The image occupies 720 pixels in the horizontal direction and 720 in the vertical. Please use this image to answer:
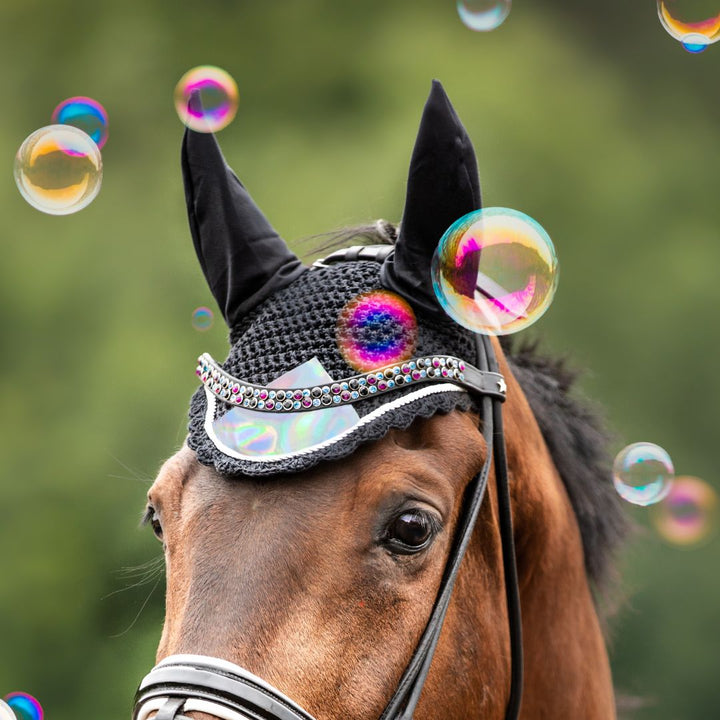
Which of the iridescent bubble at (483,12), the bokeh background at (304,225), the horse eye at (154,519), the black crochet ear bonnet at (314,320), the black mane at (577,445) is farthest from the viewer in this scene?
the bokeh background at (304,225)

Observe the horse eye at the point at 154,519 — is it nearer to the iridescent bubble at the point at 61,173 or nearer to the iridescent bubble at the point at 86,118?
the iridescent bubble at the point at 61,173

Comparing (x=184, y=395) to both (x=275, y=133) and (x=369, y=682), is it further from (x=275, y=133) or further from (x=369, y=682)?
(x=369, y=682)

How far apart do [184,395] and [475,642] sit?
6053 millimetres

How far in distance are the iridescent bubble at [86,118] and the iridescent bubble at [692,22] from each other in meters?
2.32

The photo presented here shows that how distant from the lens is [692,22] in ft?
13.6

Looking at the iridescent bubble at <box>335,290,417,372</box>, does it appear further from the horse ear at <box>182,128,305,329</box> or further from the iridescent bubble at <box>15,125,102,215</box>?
the iridescent bubble at <box>15,125,102,215</box>

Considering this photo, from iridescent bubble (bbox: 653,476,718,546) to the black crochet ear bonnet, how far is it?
5.65 ft

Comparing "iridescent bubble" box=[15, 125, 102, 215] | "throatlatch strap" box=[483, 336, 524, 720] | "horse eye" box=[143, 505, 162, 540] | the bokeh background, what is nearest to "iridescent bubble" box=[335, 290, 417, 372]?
"throatlatch strap" box=[483, 336, 524, 720]

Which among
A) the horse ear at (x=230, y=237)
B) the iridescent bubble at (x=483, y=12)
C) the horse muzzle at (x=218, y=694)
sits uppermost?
the iridescent bubble at (x=483, y=12)

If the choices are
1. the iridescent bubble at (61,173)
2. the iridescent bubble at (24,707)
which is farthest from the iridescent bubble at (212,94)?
the iridescent bubble at (24,707)

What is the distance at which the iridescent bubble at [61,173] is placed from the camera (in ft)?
12.7

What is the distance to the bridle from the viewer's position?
224 centimetres

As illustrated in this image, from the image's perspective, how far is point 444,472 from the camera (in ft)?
8.85

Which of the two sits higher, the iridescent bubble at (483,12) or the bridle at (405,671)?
the iridescent bubble at (483,12)
